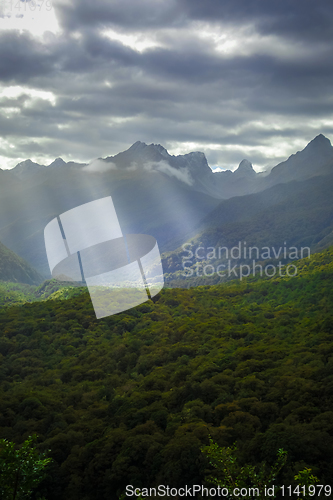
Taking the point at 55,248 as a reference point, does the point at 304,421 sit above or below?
below

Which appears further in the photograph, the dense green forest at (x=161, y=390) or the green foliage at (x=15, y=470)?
the dense green forest at (x=161, y=390)

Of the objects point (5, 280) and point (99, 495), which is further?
point (5, 280)

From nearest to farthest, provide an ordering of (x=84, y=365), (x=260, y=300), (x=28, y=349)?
(x=84, y=365), (x=28, y=349), (x=260, y=300)

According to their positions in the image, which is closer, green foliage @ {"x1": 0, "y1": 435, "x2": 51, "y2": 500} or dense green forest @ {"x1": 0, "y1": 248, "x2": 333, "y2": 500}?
green foliage @ {"x1": 0, "y1": 435, "x2": 51, "y2": 500}

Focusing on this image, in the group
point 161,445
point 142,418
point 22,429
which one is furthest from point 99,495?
point 22,429

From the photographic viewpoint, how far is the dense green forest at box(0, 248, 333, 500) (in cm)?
2547

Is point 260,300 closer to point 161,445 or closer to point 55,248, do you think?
point 161,445

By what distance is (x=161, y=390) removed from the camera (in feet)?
128

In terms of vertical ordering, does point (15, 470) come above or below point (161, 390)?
above

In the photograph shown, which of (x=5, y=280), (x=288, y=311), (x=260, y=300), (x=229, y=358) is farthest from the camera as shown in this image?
(x=5, y=280)

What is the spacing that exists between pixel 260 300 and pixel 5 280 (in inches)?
6124

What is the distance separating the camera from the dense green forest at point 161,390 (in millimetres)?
25469

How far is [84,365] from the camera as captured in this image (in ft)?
157

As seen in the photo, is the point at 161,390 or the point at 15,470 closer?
the point at 15,470
